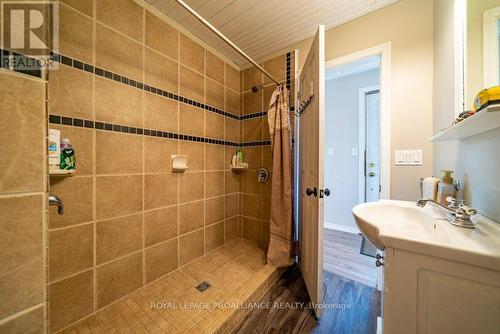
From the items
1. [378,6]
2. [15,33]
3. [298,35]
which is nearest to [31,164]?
[15,33]

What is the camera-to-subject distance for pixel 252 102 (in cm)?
212

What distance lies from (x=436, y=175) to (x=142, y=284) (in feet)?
7.42

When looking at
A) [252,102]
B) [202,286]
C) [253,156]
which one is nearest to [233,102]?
[252,102]

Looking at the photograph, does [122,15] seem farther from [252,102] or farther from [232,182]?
[232,182]

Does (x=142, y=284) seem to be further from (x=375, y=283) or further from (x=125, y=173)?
(x=375, y=283)

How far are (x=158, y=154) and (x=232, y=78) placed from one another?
129 cm

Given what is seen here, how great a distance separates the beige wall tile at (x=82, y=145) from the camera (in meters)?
1.01

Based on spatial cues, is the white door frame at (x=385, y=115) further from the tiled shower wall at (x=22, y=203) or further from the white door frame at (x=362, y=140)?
the tiled shower wall at (x=22, y=203)

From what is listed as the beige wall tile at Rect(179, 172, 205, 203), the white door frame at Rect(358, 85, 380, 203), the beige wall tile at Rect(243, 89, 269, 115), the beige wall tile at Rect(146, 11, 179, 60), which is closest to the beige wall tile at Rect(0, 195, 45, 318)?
the beige wall tile at Rect(179, 172, 205, 203)

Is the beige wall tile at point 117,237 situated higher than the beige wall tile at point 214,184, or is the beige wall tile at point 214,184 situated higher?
the beige wall tile at point 214,184

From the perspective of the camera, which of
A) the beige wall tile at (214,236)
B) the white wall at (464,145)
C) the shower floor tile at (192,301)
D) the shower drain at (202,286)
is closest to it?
the white wall at (464,145)

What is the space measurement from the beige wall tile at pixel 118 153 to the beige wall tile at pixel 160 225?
1.23 ft

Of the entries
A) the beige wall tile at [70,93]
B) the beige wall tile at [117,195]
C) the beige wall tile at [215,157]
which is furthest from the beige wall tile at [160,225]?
the beige wall tile at [70,93]

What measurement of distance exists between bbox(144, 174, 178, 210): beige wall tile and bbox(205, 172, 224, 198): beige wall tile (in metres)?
0.35
